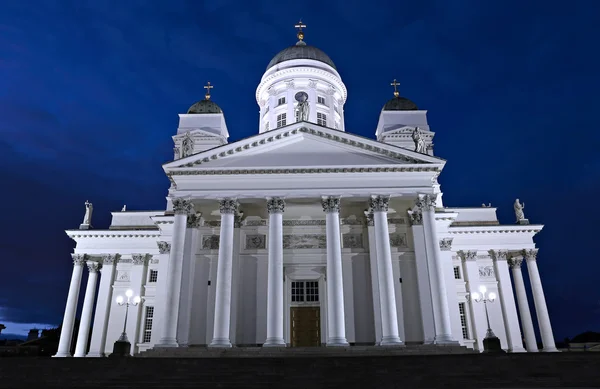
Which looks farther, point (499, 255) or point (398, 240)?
point (499, 255)

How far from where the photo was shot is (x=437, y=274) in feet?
65.2

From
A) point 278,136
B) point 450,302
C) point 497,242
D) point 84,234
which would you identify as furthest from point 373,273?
point 84,234

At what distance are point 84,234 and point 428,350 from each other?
24.6 m

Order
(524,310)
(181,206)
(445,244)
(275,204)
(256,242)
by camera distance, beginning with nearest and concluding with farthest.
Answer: (275,204)
(181,206)
(256,242)
(445,244)
(524,310)

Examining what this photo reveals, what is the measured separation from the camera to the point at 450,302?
23641 millimetres

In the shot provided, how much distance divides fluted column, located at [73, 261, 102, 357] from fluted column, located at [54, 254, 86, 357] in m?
0.55

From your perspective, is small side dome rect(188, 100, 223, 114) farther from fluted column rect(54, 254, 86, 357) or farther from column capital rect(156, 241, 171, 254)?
fluted column rect(54, 254, 86, 357)

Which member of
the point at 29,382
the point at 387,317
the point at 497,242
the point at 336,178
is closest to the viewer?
the point at 29,382

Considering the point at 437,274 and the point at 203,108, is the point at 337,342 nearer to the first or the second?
the point at 437,274

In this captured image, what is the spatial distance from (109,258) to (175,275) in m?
13.1

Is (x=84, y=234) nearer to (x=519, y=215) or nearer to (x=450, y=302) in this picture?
(x=450, y=302)

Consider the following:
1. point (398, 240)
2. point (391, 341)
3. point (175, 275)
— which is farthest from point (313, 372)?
point (398, 240)

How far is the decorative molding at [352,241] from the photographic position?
2348 cm

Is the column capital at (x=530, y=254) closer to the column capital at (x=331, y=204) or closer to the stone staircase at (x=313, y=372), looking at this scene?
the stone staircase at (x=313, y=372)
